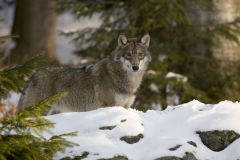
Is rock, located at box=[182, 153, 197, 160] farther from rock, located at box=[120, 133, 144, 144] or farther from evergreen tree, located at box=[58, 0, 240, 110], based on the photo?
evergreen tree, located at box=[58, 0, 240, 110]

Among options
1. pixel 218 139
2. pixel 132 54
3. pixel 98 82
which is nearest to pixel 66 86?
pixel 98 82

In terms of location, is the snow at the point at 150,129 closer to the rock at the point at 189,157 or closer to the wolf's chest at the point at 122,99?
the rock at the point at 189,157

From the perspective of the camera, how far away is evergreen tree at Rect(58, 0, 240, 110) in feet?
48.3

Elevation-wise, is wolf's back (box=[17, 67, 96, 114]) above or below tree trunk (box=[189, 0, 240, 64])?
below

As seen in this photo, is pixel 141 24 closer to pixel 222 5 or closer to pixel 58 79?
pixel 222 5

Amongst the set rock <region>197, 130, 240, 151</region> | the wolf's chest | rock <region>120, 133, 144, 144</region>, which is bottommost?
rock <region>120, 133, 144, 144</region>

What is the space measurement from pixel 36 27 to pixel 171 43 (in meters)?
8.31

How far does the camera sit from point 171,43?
15.4 metres

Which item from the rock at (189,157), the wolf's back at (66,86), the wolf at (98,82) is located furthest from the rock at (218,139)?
the wolf's back at (66,86)

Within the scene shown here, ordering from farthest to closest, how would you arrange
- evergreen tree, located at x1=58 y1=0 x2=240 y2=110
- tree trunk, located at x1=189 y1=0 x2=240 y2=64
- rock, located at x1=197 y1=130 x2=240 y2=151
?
tree trunk, located at x1=189 y1=0 x2=240 y2=64
evergreen tree, located at x1=58 y1=0 x2=240 y2=110
rock, located at x1=197 y1=130 x2=240 y2=151

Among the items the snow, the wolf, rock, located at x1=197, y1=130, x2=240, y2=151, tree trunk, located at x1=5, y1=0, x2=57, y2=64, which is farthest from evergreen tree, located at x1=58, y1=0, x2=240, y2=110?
rock, located at x1=197, y1=130, x2=240, y2=151

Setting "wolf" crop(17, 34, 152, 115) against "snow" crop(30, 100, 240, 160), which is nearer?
"snow" crop(30, 100, 240, 160)

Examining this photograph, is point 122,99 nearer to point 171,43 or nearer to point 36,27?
point 171,43

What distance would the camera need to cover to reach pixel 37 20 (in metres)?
21.8
